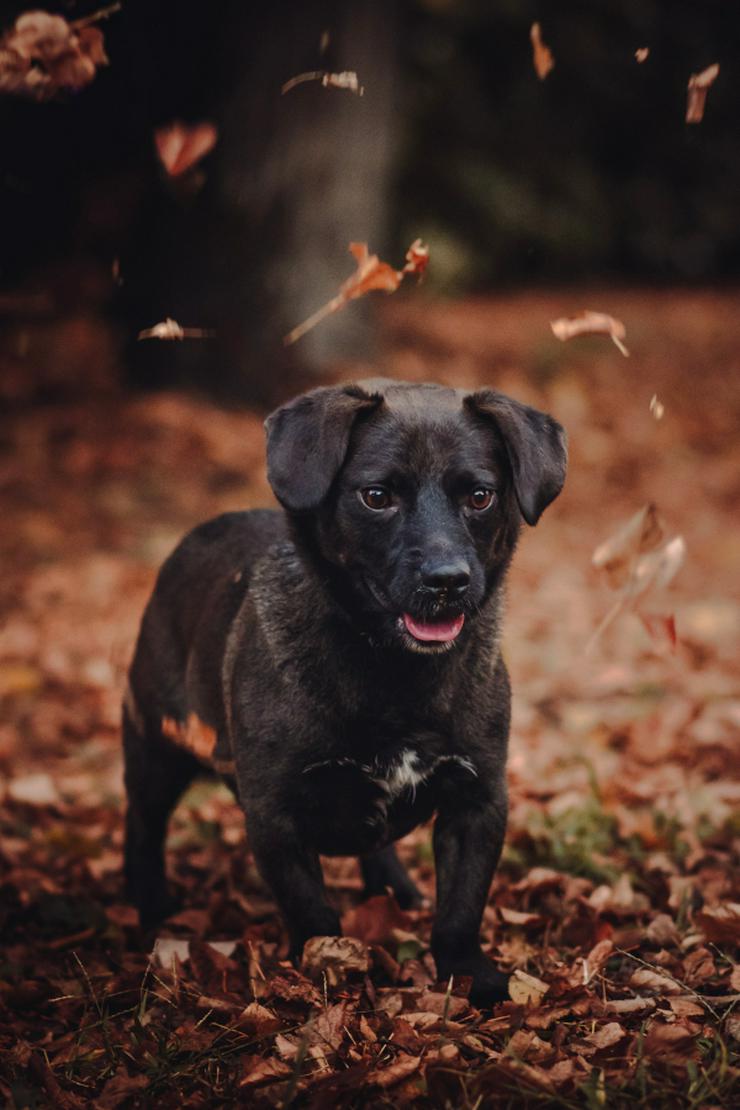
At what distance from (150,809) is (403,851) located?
1.19 metres

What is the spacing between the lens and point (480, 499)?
3844 millimetres

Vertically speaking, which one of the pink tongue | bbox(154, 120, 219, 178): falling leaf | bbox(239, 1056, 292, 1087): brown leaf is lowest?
bbox(239, 1056, 292, 1087): brown leaf

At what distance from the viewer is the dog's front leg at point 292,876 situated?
3844 mm

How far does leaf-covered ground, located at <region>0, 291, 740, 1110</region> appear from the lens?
331 cm

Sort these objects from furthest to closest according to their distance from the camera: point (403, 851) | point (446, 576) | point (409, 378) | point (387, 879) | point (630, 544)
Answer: point (409, 378) → point (403, 851) → point (387, 879) → point (630, 544) → point (446, 576)

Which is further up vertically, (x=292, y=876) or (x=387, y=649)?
(x=387, y=649)

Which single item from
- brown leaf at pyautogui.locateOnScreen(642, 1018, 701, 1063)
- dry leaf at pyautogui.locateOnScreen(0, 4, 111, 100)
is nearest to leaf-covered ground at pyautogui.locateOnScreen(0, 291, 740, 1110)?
brown leaf at pyautogui.locateOnScreen(642, 1018, 701, 1063)

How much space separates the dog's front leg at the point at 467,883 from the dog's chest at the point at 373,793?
113 mm

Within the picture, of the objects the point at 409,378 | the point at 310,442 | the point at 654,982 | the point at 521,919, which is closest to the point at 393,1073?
the point at 654,982

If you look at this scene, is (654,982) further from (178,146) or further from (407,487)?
(178,146)

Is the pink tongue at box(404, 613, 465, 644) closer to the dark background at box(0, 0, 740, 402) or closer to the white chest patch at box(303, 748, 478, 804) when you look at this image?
the white chest patch at box(303, 748, 478, 804)

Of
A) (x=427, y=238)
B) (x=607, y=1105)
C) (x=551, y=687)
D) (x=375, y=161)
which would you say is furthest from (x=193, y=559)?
(x=427, y=238)

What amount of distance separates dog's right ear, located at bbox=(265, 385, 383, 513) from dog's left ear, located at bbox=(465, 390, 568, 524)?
0.36m

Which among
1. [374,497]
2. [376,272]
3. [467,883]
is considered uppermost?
[376,272]
